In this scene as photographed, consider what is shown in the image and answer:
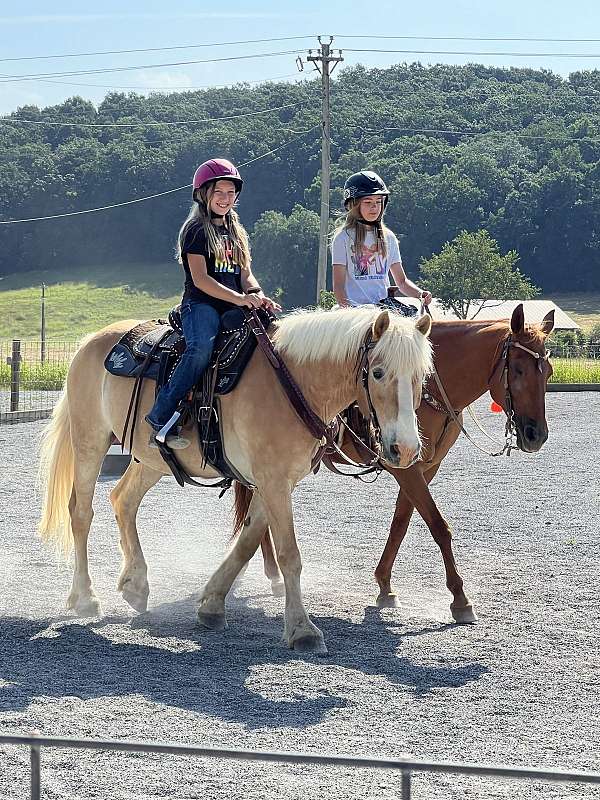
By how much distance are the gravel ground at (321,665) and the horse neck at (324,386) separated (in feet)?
4.19

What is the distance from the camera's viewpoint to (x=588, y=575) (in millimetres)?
7266

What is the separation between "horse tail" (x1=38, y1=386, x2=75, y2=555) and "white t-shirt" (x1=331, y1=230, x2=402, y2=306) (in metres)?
1.96

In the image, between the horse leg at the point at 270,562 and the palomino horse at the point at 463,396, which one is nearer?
the palomino horse at the point at 463,396

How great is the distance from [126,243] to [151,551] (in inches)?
3321

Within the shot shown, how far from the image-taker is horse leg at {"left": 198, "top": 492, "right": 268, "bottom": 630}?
19.6ft

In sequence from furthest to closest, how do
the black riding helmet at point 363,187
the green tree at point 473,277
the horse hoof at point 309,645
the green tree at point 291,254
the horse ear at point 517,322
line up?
1. the green tree at point 291,254
2. the green tree at point 473,277
3. the black riding helmet at point 363,187
4. the horse ear at point 517,322
5. the horse hoof at point 309,645

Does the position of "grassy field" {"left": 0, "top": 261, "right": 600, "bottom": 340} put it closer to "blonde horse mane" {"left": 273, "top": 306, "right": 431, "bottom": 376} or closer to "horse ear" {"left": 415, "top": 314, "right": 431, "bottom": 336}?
"blonde horse mane" {"left": 273, "top": 306, "right": 431, "bottom": 376}

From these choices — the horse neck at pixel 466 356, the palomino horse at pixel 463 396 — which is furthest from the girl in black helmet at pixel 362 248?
the palomino horse at pixel 463 396

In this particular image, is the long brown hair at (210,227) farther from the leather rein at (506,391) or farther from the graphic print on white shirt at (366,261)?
the leather rein at (506,391)

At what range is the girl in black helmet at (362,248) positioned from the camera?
667cm

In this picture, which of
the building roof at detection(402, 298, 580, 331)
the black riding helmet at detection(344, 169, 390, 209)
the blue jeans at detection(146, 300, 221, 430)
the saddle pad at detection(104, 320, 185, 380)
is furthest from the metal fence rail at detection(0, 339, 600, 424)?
the building roof at detection(402, 298, 580, 331)

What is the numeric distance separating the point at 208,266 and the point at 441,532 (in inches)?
81.3

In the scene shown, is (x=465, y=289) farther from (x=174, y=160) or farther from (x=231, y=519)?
(x=231, y=519)

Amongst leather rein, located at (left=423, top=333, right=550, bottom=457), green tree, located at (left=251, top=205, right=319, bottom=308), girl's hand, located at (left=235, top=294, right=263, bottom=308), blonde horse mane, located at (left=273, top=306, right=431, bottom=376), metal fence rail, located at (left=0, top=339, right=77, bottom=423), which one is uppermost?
green tree, located at (left=251, top=205, right=319, bottom=308)
